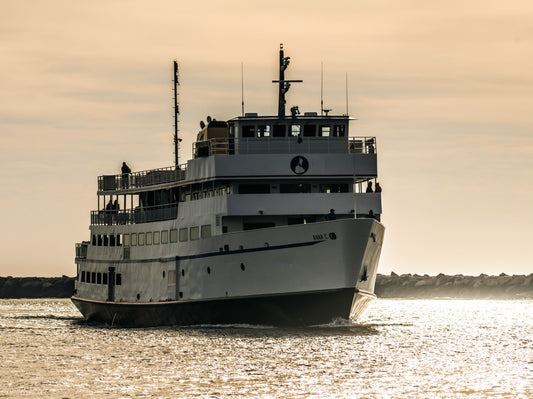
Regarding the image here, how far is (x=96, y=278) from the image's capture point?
70.7 metres

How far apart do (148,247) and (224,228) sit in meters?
9.52

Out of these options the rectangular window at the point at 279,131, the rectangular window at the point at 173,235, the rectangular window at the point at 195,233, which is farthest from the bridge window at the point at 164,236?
the rectangular window at the point at 279,131

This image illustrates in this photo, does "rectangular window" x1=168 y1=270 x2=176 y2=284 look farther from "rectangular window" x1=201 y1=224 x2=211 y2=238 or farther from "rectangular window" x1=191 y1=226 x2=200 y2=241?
"rectangular window" x1=201 y1=224 x2=211 y2=238

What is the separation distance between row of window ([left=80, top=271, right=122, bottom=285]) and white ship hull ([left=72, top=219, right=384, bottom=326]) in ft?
27.1

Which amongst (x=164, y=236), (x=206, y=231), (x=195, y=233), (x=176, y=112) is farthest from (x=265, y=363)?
(x=176, y=112)

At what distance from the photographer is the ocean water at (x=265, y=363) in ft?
121

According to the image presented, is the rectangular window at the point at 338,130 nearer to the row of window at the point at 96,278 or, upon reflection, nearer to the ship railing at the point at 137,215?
the ship railing at the point at 137,215

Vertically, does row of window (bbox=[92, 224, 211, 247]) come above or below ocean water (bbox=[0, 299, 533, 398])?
above

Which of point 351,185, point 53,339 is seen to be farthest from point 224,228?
point 53,339

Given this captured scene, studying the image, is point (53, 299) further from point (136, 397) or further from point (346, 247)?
point (136, 397)

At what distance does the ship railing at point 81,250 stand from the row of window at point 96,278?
1.12 meters

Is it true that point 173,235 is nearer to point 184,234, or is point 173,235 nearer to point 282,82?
point 184,234

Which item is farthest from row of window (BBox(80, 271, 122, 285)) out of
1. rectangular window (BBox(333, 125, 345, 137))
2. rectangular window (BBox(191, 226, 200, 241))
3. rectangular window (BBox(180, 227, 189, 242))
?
rectangular window (BBox(333, 125, 345, 137))

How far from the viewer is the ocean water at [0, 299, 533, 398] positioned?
36750mm
